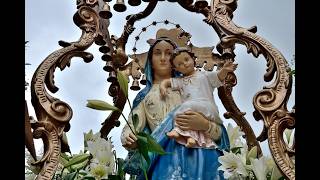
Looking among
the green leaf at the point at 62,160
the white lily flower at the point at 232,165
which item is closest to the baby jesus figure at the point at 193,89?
the white lily flower at the point at 232,165

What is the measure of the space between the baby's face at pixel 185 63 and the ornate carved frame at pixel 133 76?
0.15 meters

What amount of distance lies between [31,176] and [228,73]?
998mm

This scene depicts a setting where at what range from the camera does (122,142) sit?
3277 millimetres

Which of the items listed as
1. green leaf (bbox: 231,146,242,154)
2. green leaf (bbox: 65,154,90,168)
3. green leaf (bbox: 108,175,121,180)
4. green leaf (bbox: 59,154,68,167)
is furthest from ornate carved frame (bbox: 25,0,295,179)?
green leaf (bbox: 108,175,121,180)

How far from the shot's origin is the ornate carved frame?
3.02 metres

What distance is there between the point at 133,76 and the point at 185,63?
362 mm

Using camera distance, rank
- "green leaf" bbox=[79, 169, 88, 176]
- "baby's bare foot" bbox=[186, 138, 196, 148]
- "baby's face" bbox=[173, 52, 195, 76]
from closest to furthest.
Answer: "green leaf" bbox=[79, 169, 88, 176], "baby's bare foot" bbox=[186, 138, 196, 148], "baby's face" bbox=[173, 52, 195, 76]

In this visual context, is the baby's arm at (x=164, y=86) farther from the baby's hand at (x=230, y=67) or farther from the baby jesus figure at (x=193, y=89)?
the baby's hand at (x=230, y=67)

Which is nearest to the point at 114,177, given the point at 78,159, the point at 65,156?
the point at 78,159

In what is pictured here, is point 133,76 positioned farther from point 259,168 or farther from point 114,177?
point 114,177

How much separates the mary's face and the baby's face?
121mm

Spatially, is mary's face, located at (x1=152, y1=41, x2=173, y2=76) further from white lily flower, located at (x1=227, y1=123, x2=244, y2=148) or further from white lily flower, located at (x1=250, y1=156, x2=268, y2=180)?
white lily flower, located at (x1=250, y1=156, x2=268, y2=180)

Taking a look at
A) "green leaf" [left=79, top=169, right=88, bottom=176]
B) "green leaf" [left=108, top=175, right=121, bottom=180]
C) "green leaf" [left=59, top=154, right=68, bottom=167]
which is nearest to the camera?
"green leaf" [left=108, top=175, right=121, bottom=180]
